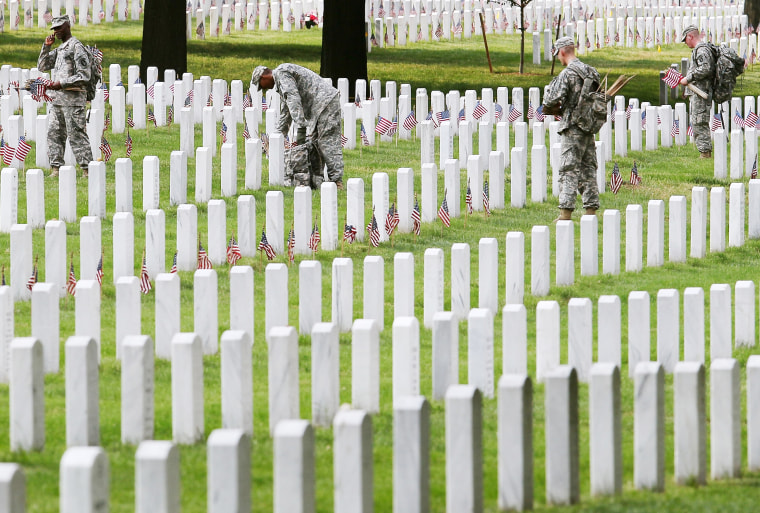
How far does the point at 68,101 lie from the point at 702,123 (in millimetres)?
6843

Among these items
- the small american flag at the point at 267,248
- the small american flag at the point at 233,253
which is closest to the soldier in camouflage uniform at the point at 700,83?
the small american flag at the point at 267,248

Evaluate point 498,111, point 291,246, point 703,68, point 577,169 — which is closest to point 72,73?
point 291,246

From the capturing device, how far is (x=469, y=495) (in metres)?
4.95

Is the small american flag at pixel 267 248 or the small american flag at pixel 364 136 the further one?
the small american flag at pixel 364 136

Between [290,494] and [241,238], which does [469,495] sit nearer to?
[290,494]

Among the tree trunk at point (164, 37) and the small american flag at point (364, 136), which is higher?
Result: the tree trunk at point (164, 37)

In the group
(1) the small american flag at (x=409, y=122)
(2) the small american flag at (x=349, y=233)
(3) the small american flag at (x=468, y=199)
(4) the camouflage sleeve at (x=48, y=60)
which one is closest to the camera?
(2) the small american flag at (x=349, y=233)

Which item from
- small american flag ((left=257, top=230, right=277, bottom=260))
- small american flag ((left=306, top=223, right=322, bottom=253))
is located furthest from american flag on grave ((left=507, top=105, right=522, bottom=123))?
small american flag ((left=257, top=230, right=277, bottom=260))

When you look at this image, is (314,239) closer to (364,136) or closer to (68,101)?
(68,101)

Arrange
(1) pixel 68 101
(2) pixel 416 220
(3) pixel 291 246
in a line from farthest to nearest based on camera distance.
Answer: (1) pixel 68 101 → (2) pixel 416 220 → (3) pixel 291 246

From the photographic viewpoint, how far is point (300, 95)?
1274 centimetres

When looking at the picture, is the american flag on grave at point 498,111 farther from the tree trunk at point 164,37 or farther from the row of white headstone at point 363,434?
the row of white headstone at point 363,434

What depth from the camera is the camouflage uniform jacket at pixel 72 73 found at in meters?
12.9

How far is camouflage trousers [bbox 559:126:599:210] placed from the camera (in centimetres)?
1173
